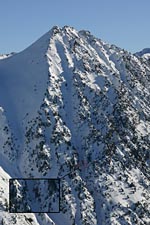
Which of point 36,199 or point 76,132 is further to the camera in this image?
point 76,132

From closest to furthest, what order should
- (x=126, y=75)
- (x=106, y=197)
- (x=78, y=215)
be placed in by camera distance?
(x=78, y=215) → (x=106, y=197) → (x=126, y=75)

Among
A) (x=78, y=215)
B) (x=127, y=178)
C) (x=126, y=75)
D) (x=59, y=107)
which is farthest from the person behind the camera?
→ (x=126, y=75)

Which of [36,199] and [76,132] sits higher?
[76,132]

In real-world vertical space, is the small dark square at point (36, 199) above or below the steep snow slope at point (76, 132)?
below

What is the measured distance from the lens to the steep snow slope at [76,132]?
119438mm

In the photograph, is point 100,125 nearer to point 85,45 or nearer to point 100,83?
point 100,83

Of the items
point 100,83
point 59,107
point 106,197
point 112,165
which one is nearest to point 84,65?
point 100,83

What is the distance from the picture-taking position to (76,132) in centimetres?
13850

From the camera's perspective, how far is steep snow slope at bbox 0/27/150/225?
392ft

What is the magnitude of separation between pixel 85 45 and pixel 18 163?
71590 millimetres

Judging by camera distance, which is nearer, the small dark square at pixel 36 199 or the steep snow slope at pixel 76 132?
the small dark square at pixel 36 199

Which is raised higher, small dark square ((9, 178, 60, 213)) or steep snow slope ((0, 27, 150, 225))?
steep snow slope ((0, 27, 150, 225))

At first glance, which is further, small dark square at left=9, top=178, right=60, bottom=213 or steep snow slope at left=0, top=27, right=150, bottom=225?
steep snow slope at left=0, top=27, right=150, bottom=225

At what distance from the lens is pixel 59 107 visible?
142m
